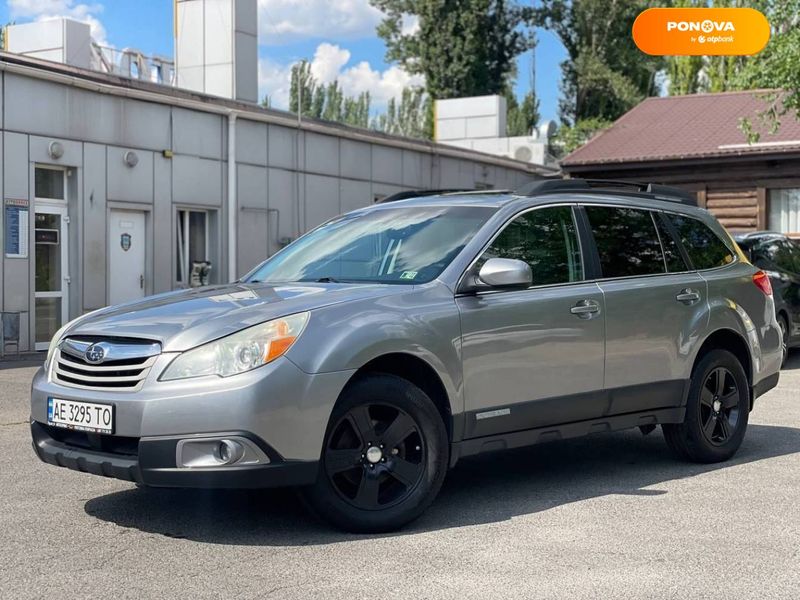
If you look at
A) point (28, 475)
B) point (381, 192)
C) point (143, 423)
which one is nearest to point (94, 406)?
point (143, 423)

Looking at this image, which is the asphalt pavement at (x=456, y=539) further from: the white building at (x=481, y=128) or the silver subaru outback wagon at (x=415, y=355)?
the white building at (x=481, y=128)

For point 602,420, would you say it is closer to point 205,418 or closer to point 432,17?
point 205,418

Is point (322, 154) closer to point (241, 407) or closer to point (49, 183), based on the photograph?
point (49, 183)

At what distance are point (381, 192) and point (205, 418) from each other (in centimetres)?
1992

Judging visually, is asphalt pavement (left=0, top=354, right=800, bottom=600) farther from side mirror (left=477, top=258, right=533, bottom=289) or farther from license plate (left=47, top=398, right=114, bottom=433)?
side mirror (left=477, top=258, right=533, bottom=289)

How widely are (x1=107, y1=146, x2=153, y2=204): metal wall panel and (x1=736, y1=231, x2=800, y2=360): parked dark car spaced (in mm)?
9729

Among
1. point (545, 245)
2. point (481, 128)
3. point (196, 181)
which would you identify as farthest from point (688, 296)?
point (481, 128)

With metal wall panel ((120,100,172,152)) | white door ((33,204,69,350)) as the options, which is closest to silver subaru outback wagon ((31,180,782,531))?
white door ((33,204,69,350))

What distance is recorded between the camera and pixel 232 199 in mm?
20281

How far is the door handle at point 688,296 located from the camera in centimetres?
698

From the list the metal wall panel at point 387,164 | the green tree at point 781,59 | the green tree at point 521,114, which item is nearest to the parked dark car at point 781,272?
the green tree at point 781,59

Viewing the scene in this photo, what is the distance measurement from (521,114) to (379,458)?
5364 cm

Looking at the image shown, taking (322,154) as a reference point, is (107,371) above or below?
below

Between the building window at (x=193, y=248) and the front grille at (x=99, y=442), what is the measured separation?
46.4 ft
